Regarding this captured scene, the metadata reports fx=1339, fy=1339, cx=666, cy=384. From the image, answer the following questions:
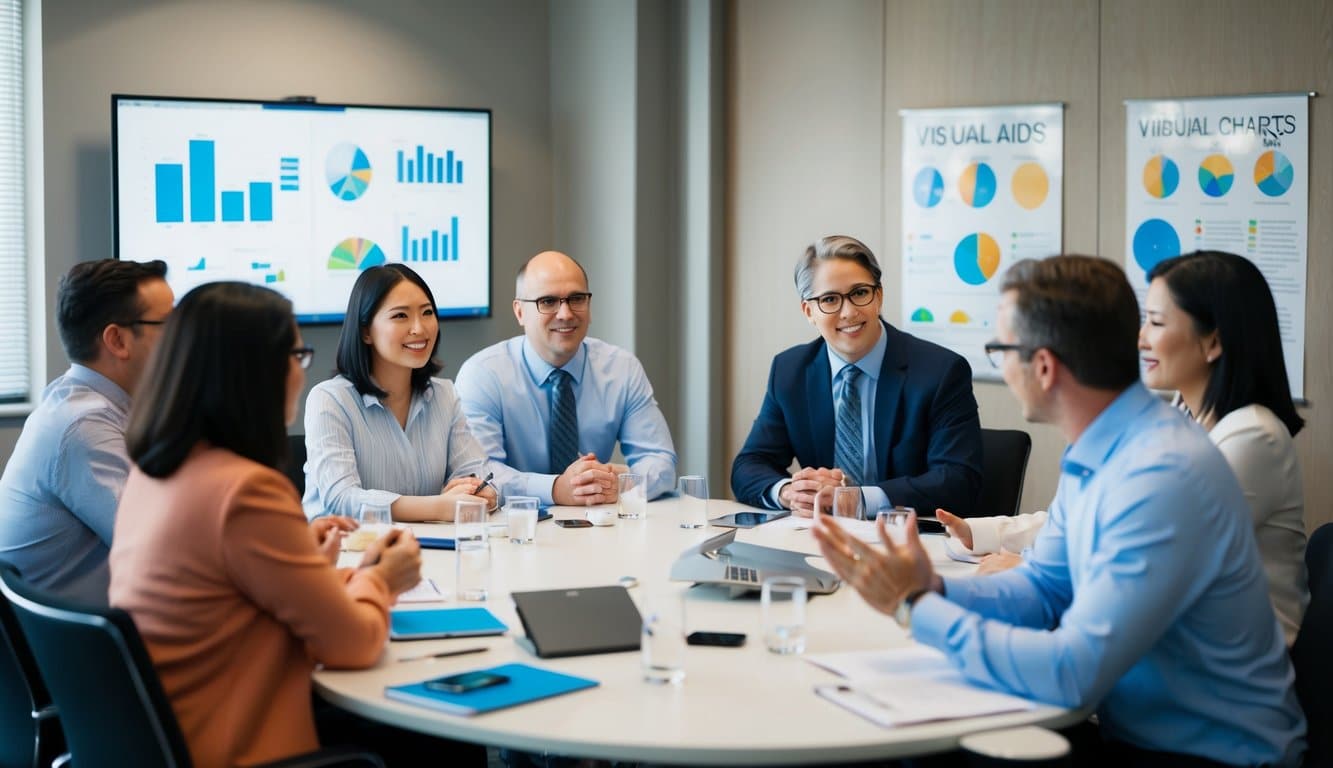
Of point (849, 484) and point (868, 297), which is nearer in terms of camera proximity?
point (849, 484)

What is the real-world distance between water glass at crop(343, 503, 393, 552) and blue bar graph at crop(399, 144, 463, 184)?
3005 millimetres

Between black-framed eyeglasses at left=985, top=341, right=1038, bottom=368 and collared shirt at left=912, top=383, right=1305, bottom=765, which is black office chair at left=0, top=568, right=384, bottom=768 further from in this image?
black-framed eyeglasses at left=985, top=341, right=1038, bottom=368

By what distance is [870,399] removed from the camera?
13.0ft

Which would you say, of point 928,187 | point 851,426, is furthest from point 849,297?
point 928,187

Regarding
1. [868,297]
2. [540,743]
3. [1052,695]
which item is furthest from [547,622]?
[868,297]

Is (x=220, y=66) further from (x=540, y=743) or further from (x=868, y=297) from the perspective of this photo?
(x=540, y=743)

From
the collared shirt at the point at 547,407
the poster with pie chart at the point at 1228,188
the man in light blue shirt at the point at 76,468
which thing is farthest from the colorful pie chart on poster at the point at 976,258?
the man in light blue shirt at the point at 76,468

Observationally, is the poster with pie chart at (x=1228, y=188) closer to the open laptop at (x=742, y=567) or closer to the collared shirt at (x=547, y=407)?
the collared shirt at (x=547, y=407)

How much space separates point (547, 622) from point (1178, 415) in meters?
1.16

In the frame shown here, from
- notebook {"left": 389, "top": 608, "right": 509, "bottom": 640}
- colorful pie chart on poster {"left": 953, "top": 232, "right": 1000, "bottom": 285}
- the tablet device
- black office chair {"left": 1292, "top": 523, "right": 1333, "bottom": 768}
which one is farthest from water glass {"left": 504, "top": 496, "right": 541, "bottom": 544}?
colorful pie chart on poster {"left": 953, "top": 232, "right": 1000, "bottom": 285}

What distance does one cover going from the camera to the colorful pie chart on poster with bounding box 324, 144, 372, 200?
5.57 m

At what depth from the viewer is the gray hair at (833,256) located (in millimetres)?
3945

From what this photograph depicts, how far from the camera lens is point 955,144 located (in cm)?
544

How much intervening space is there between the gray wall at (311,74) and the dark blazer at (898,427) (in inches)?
93.2
